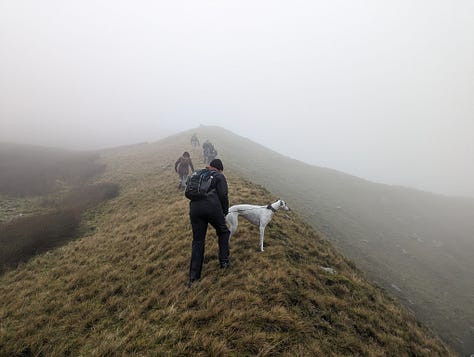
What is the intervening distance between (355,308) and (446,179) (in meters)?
207

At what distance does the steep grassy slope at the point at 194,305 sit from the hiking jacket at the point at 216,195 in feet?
6.93

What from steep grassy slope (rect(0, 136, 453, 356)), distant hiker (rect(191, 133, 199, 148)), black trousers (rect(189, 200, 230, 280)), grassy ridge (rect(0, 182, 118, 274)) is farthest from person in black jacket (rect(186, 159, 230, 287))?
distant hiker (rect(191, 133, 199, 148))

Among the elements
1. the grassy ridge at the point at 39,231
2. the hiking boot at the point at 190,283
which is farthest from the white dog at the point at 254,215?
the grassy ridge at the point at 39,231

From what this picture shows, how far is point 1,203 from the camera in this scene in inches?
616

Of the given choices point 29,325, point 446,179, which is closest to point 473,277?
point 29,325

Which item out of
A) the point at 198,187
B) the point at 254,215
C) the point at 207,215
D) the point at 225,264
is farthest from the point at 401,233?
the point at 198,187

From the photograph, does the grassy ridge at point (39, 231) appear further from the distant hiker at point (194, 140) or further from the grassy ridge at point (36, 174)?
the distant hiker at point (194, 140)

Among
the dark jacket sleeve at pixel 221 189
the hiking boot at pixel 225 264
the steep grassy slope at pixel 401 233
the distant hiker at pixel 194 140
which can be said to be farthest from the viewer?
the distant hiker at pixel 194 140

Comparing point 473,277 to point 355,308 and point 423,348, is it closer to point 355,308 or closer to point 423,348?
point 423,348

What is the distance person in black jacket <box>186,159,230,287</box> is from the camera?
5742 millimetres

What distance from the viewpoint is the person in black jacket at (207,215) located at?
574 centimetres

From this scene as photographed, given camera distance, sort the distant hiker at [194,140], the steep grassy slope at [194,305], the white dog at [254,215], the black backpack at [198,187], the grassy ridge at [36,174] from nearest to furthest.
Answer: the steep grassy slope at [194,305] < the black backpack at [198,187] < the white dog at [254,215] < the grassy ridge at [36,174] < the distant hiker at [194,140]

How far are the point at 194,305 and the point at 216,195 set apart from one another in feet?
8.97

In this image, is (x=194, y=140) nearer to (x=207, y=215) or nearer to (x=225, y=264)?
(x=225, y=264)
